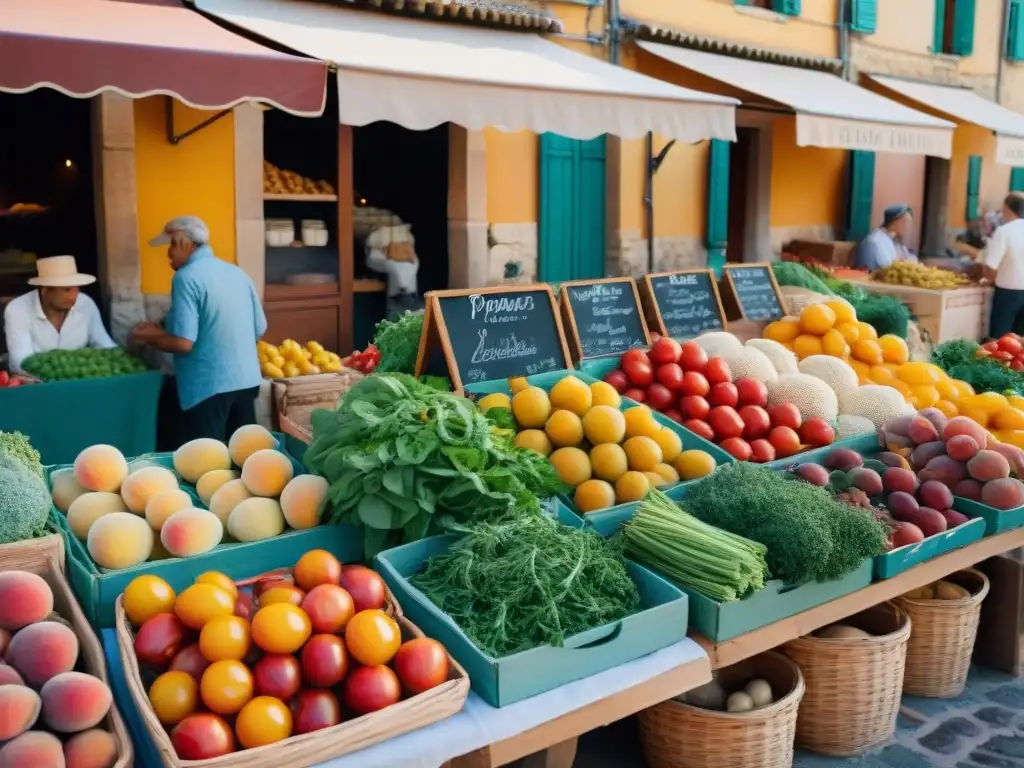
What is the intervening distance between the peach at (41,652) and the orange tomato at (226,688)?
283 millimetres

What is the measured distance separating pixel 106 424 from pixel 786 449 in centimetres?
371

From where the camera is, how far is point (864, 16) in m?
10.9

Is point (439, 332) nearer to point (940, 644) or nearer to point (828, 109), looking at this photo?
point (940, 644)

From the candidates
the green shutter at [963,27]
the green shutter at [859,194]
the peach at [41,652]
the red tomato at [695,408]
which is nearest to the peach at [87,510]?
the peach at [41,652]

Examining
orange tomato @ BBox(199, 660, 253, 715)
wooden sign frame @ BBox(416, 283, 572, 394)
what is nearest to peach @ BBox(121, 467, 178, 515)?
orange tomato @ BBox(199, 660, 253, 715)

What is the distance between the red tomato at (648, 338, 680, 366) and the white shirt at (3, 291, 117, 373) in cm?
344

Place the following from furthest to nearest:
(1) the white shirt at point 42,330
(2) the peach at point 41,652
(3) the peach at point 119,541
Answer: (1) the white shirt at point 42,330, (3) the peach at point 119,541, (2) the peach at point 41,652

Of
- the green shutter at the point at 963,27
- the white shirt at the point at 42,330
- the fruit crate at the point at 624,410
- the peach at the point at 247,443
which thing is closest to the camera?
the fruit crate at the point at 624,410

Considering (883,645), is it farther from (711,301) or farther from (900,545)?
(711,301)

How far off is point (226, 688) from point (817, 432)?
8.26ft

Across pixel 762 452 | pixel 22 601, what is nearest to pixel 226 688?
pixel 22 601

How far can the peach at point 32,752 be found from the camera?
5.36 feet

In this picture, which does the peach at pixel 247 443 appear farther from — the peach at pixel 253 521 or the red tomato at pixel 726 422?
the red tomato at pixel 726 422

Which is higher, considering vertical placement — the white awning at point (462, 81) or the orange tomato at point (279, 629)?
the white awning at point (462, 81)
